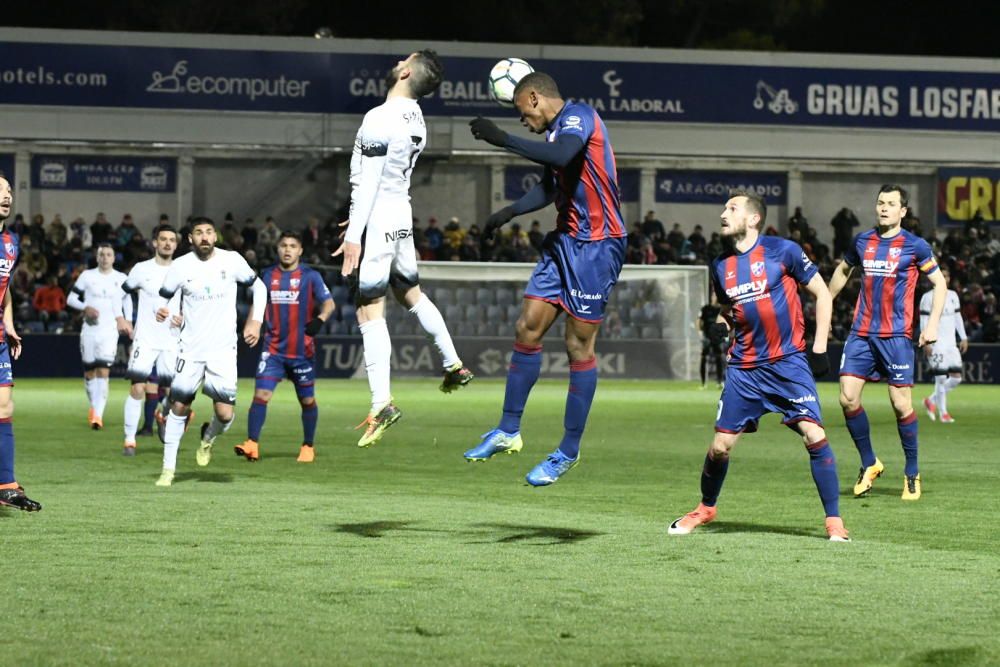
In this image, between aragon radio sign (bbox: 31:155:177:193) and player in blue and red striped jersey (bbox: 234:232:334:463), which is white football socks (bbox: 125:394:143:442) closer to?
player in blue and red striped jersey (bbox: 234:232:334:463)

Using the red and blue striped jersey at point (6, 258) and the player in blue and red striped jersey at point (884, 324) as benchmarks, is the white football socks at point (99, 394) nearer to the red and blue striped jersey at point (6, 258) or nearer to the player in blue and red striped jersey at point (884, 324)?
the red and blue striped jersey at point (6, 258)

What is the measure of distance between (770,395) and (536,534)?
168cm

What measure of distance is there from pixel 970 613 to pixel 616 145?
3697 centimetres

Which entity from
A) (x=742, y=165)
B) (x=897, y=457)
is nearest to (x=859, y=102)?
(x=742, y=165)

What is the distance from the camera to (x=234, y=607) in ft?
21.9

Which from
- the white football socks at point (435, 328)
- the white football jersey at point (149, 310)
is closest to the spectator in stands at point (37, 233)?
the white football jersey at point (149, 310)

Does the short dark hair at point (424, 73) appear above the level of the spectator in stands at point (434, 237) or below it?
below

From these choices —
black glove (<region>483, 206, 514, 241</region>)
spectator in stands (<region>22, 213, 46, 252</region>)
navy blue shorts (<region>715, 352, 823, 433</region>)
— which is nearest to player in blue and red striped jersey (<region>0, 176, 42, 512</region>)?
black glove (<region>483, 206, 514, 241</region>)

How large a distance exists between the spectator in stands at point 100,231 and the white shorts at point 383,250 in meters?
31.2

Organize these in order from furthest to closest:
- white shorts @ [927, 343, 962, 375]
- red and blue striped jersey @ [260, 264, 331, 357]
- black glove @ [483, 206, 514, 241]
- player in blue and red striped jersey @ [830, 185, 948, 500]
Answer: white shorts @ [927, 343, 962, 375]
red and blue striped jersey @ [260, 264, 331, 357]
player in blue and red striped jersey @ [830, 185, 948, 500]
black glove @ [483, 206, 514, 241]

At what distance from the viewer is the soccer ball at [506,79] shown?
9.11 metres

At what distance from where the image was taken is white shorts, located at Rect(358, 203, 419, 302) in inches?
355

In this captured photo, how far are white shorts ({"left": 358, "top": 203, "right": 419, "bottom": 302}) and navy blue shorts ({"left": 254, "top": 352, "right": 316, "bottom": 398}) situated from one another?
6486 mm

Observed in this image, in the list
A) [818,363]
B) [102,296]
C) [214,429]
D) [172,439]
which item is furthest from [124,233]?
[818,363]
